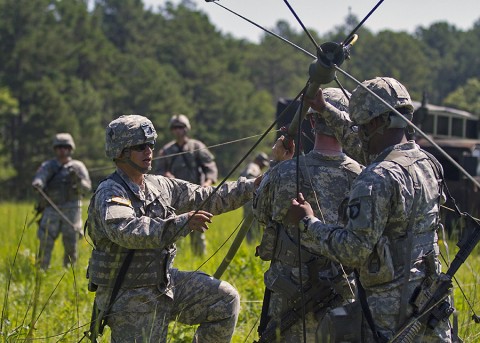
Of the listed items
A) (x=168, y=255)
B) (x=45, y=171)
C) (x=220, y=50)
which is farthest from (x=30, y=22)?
(x=168, y=255)

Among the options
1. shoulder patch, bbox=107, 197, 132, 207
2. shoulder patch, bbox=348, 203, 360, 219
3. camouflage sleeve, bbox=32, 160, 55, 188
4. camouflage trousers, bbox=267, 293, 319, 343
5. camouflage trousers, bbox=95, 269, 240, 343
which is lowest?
camouflage sleeve, bbox=32, 160, 55, 188

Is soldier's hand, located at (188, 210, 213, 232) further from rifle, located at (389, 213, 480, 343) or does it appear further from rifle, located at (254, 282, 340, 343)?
rifle, located at (389, 213, 480, 343)

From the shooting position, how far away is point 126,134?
5.44 metres

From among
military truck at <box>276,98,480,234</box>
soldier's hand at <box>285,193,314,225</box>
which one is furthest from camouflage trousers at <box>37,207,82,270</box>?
soldier's hand at <box>285,193,314,225</box>

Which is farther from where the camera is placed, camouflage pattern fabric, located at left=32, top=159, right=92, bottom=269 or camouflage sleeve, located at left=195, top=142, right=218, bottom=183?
camouflage sleeve, located at left=195, top=142, right=218, bottom=183

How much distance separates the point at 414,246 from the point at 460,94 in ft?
251

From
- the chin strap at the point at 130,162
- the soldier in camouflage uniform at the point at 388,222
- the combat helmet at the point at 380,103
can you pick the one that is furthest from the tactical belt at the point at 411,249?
the chin strap at the point at 130,162

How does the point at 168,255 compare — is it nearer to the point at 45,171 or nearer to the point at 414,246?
the point at 414,246

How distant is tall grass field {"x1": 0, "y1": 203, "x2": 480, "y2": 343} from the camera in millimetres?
5613

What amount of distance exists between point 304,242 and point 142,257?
102 cm

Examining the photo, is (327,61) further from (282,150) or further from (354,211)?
(282,150)

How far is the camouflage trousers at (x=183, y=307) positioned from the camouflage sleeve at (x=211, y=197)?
0.45m

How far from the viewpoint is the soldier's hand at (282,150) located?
5332mm

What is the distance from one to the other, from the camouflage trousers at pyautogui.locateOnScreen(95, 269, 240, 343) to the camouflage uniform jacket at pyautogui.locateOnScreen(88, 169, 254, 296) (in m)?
0.08
